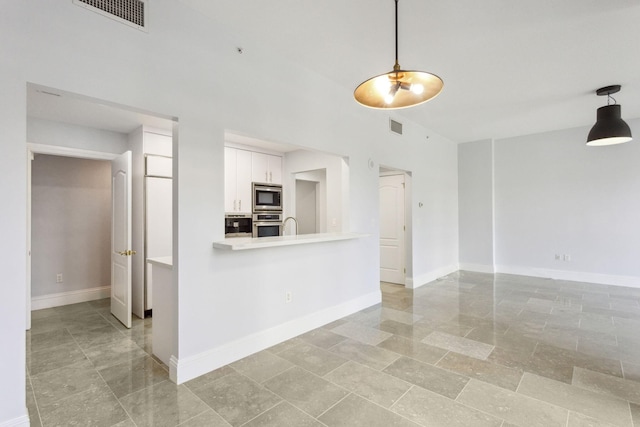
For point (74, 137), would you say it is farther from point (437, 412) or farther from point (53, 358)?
point (437, 412)

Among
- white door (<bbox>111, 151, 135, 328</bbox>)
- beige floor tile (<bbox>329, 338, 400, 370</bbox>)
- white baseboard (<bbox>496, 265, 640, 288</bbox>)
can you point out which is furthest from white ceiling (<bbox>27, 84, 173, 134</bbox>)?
white baseboard (<bbox>496, 265, 640, 288</bbox>)

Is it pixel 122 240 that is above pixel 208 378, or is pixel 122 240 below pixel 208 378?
above

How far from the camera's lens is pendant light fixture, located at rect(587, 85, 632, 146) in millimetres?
4098

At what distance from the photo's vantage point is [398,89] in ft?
6.80

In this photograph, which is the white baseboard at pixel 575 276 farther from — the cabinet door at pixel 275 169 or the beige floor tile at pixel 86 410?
the beige floor tile at pixel 86 410

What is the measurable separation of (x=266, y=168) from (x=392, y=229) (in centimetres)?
270

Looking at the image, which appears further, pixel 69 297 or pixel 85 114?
pixel 69 297

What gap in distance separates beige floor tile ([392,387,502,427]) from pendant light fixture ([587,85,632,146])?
14.1 feet

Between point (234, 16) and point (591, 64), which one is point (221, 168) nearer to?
point (234, 16)

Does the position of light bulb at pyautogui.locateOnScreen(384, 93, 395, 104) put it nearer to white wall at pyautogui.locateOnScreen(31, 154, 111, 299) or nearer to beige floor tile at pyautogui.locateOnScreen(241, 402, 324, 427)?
beige floor tile at pyautogui.locateOnScreen(241, 402, 324, 427)

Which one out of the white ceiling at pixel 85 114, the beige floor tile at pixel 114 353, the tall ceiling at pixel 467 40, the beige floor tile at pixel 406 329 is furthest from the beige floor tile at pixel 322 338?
the tall ceiling at pixel 467 40

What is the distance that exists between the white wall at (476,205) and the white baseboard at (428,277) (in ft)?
1.81

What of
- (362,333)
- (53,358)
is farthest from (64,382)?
(362,333)

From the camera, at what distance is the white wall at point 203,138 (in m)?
1.75
